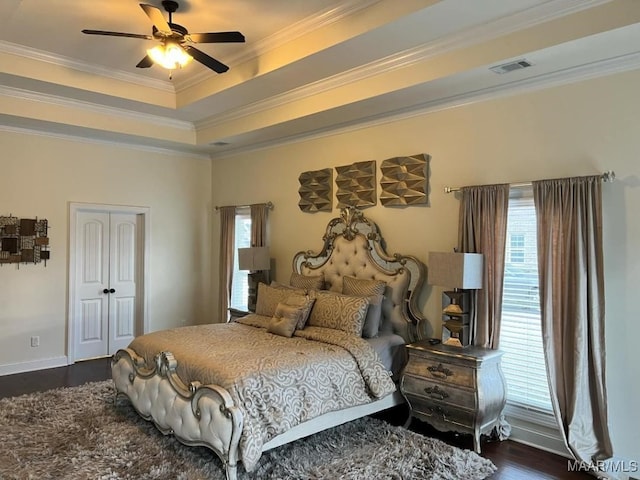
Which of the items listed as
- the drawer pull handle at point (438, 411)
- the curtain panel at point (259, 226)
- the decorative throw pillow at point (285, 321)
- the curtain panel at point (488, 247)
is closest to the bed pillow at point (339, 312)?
the decorative throw pillow at point (285, 321)

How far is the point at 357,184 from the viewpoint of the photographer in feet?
16.9

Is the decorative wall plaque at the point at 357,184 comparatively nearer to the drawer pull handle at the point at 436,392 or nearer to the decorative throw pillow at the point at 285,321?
the decorative throw pillow at the point at 285,321

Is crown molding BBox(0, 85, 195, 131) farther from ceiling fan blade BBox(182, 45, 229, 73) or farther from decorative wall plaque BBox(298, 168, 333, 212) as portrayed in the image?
ceiling fan blade BBox(182, 45, 229, 73)

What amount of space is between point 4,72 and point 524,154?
479cm

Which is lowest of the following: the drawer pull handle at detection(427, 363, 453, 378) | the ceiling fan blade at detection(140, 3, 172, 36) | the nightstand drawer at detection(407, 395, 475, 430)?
the nightstand drawer at detection(407, 395, 475, 430)

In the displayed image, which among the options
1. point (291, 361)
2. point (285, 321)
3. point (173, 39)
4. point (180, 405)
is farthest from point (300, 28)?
point (180, 405)

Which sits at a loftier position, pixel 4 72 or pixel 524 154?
pixel 4 72

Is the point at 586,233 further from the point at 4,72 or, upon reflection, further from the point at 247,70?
the point at 4,72

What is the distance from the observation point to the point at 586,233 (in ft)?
11.2

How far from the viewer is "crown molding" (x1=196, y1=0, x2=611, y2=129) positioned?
3.13m

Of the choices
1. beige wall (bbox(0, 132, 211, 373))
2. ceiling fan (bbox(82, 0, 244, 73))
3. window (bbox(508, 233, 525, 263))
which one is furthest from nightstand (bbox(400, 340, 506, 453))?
beige wall (bbox(0, 132, 211, 373))

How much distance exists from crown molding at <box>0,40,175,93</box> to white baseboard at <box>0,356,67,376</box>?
3469 mm

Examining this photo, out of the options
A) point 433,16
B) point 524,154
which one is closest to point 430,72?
point 433,16

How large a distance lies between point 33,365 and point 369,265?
4.24 meters
